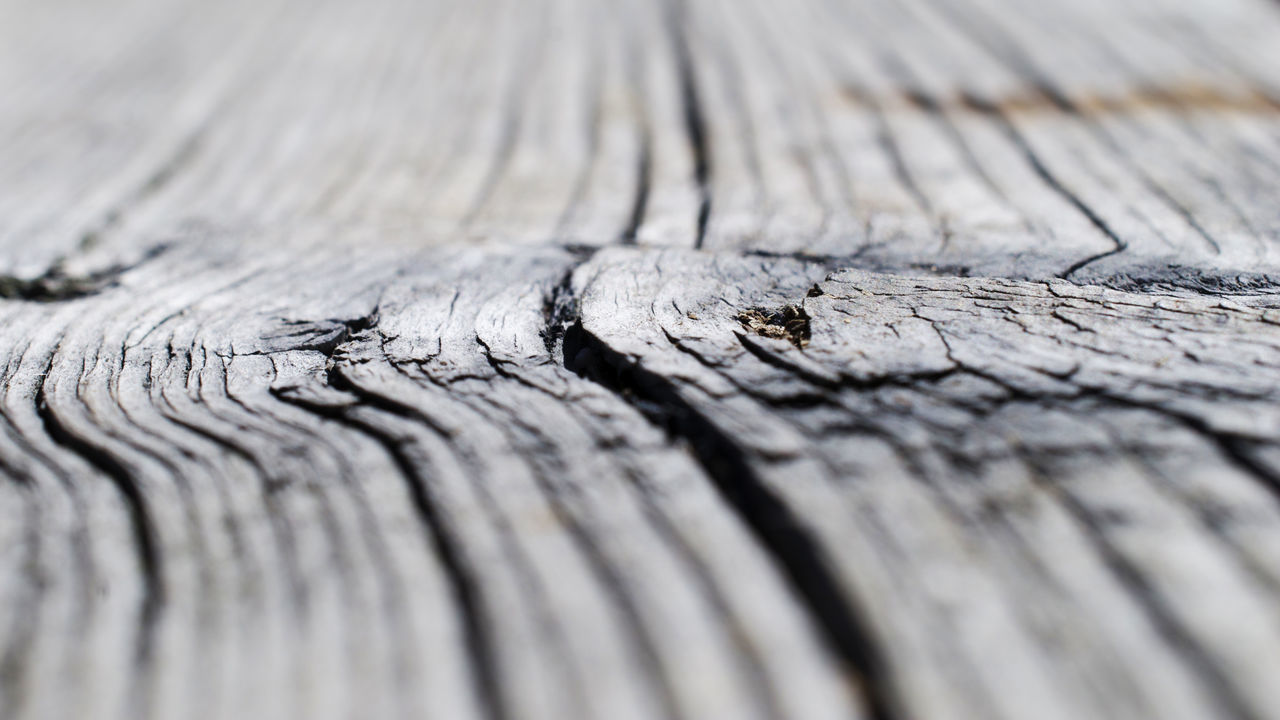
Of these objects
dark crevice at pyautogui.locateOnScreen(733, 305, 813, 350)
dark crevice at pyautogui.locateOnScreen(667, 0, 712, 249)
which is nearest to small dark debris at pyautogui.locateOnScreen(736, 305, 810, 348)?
dark crevice at pyautogui.locateOnScreen(733, 305, 813, 350)

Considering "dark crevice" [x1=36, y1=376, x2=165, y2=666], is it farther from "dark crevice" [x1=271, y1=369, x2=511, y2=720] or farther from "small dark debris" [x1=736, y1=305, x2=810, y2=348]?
"small dark debris" [x1=736, y1=305, x2=810, y2=348]

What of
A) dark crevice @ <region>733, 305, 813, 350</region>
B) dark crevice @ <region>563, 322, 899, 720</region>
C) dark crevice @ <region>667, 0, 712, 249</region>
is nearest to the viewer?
dark crevice @ <region>563, 322, 899, 720</region>

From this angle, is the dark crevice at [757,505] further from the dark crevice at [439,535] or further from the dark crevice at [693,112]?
the dark crevice at [693,112]

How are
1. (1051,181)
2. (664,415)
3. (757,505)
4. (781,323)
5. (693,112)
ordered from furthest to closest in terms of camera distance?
(693,112), (1051,181), (781,323), (664,415), (757,505)

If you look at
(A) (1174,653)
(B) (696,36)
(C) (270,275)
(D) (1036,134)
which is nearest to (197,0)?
(B) (696,36)

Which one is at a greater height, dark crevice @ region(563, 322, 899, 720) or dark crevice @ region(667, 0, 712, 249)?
dark crevice @ region(667, 0, 712, 249)

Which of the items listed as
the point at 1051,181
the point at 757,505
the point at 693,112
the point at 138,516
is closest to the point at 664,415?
the point at 757,505

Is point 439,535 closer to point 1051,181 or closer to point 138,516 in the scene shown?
point 138,516
